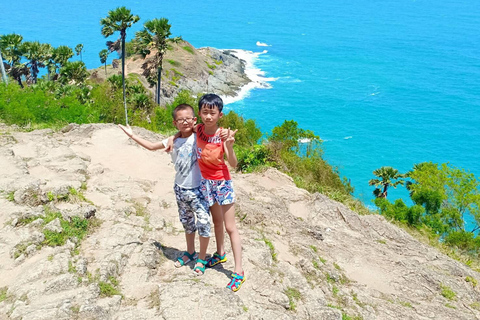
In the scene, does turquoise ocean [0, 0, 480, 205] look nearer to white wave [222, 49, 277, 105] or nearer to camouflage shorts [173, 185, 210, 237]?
white wave [222, 49, 277, 105]

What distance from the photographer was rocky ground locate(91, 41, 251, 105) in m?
61.0

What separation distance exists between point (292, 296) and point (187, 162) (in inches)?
106

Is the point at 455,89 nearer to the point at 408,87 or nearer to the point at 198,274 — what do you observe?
the point at 408,87

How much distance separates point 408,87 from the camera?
3088 inches

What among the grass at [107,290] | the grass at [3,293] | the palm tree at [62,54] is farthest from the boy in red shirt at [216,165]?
the palm tree at [62,54]

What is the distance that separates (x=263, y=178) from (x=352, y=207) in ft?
11.1

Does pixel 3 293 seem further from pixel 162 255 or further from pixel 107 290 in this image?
pixel 162 255

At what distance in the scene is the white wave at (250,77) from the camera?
6831 cm

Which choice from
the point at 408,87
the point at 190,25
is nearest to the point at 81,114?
the point at 408,87

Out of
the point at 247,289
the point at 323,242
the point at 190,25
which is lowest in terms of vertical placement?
the point at 323,242

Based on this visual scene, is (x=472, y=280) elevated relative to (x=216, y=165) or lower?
lower

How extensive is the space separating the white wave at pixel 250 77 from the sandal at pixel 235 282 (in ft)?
195

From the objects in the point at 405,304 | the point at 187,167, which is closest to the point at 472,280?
the point at 405,304

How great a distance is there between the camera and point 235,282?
5.73m
